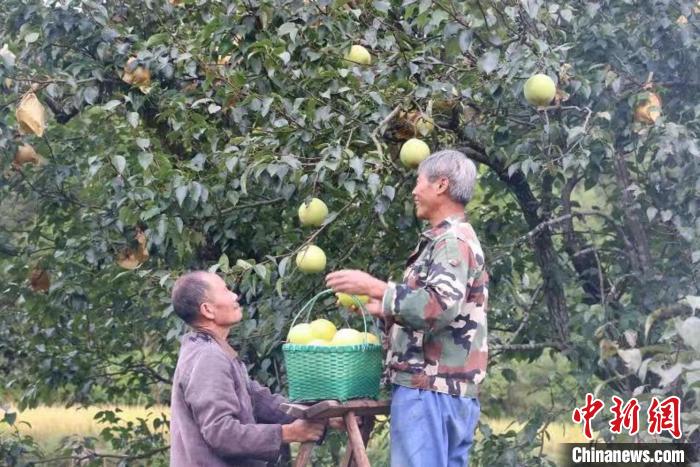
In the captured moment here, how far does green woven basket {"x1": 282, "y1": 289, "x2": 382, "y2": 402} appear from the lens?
292 cm

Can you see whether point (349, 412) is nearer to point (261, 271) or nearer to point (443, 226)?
point (443, 226)

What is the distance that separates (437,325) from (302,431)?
1.68ft

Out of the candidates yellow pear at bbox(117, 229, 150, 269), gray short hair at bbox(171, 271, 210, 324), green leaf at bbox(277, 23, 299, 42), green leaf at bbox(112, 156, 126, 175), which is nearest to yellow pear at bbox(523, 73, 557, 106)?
green leaf at bbox(277, 23, 299, 42)

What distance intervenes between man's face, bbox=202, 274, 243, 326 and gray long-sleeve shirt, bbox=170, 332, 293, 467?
0.07 meters

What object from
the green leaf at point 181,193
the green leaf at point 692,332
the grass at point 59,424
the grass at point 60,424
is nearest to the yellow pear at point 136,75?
the green leaf at point 181,193

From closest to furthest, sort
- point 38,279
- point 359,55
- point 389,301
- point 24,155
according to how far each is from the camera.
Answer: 1. point 389,301
2. point 359,55
3. point 24,155
4. point 38,279

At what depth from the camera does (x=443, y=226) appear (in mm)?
3006

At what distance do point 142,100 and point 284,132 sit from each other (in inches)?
33.2

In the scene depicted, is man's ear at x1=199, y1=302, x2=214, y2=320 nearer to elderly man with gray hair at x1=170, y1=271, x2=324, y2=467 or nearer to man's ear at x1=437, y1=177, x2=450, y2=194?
elderly man with gray hair at x1=170, y1=271, x2=324, y2=467

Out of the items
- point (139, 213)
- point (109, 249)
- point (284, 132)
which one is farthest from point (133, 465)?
point (284, 132)

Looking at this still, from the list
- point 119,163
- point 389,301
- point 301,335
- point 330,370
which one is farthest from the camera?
point 119,163

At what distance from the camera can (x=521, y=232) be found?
4660 millimetres

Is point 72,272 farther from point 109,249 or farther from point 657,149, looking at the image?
point 657,149

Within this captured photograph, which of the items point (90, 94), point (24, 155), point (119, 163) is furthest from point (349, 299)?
point (24, 155)
